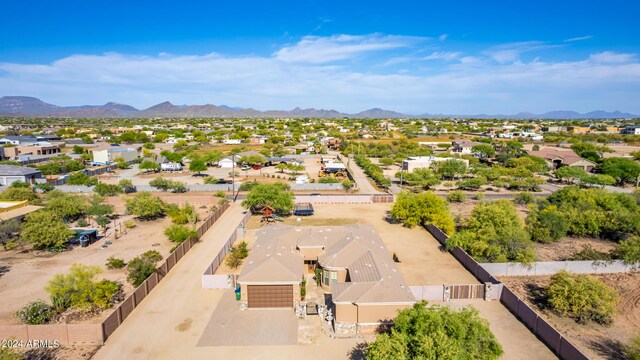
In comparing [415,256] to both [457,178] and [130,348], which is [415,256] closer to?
[130,348]

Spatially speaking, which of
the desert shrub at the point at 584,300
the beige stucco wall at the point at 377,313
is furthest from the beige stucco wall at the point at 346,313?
the desert shrub at the point at 584,300

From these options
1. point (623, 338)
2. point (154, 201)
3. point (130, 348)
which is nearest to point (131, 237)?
point (154, 201)

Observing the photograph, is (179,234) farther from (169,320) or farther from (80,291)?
(169,320)

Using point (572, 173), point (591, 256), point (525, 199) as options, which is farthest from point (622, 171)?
point (591, 256)

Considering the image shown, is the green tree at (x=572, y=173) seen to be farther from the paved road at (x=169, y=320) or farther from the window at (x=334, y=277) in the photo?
the paved road at (x=169, y=320)

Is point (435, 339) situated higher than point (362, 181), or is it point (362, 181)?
point (435, 339)

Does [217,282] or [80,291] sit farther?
[217,282]

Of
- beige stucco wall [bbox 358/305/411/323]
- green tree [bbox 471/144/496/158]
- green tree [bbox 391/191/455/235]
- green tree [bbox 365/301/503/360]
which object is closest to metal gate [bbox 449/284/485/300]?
beige stucco wall [bbox 358/305/411/323]
